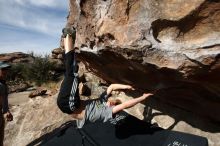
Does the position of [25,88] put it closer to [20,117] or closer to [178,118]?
[20,117]

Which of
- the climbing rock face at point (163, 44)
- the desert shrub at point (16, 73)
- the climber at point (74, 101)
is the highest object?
the climbing rock face at point (163, 44)

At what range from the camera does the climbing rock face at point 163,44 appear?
11.2ft

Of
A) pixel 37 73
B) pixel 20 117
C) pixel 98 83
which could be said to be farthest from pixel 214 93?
pixel 37 73

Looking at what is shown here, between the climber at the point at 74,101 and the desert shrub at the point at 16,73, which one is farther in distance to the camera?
the desert shrub at the point at 16,73

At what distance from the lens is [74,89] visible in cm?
423

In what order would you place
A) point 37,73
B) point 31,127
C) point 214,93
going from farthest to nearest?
point 37,73 < point 31,127 < point 214,93

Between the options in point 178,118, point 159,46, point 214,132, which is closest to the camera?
point 159,46

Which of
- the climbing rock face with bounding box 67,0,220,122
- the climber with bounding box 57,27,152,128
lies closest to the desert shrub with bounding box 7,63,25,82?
the climbing rock face with bounding box 67,0,220,122

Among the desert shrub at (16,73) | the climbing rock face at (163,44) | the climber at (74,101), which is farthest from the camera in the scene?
the desert shrub at (16,73)

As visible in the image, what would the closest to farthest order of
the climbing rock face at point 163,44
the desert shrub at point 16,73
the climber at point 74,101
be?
the climbing rock face at point 163,44
the climber at point 74,101
the desert shrub at point 16,73

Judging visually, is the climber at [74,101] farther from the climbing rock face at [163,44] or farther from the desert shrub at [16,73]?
the desert shrub at [16,73]

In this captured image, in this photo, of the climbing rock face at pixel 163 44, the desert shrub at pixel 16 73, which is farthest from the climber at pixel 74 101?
the desert shrub at pixel 16 73

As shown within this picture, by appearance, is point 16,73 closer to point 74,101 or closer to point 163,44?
point 74,101

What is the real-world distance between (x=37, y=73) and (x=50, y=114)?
27.0 feet
